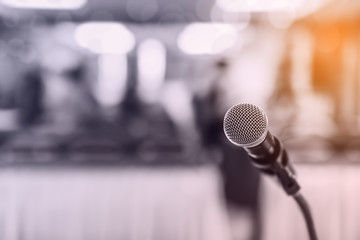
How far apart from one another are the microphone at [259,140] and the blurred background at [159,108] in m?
1.91

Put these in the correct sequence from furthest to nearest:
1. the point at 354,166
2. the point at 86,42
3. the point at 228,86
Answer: the point at 86,42 → the point at 354,166 → the point at 228,86

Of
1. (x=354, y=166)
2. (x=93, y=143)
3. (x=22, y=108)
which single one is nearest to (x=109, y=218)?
(x=93, y=143)

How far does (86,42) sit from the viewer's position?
6824 mm

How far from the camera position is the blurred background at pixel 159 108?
3.41m

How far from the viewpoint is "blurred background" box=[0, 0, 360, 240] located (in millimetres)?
3414

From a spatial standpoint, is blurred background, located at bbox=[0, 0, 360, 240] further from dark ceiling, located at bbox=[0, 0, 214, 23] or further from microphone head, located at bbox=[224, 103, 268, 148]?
microphone head, located at bbox=[224, 103, 268, 148]

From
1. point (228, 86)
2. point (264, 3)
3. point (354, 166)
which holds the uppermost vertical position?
point (264, 3)

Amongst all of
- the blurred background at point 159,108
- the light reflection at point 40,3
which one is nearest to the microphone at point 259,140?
the blurred background at point 159,108

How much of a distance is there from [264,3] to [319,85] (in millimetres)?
2256

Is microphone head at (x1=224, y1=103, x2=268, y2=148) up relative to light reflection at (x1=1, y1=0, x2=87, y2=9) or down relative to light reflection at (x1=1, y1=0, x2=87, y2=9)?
down

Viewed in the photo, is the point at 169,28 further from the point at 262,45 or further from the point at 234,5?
the point at 234,5

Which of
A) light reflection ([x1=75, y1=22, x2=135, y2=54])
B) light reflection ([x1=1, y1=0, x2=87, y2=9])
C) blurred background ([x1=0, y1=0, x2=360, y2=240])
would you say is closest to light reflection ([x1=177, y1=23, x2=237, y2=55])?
blurred background ([x1=0, y1=0, x2=360, y2=240])

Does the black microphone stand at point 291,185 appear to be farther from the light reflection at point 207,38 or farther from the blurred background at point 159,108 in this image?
the light reflection at point 207,38

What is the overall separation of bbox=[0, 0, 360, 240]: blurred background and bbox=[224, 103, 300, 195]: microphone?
1910 millimetres
